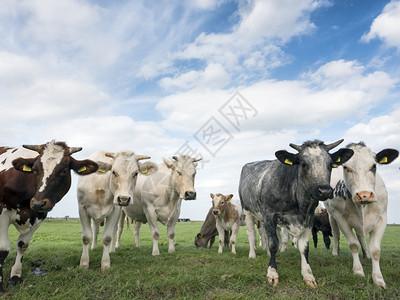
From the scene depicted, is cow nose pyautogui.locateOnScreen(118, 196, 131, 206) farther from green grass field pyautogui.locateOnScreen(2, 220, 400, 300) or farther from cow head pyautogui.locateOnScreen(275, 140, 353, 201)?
cow head pyautogui.locateOnScreen(275, 140, 353, 201)

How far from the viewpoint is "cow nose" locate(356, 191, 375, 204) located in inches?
235

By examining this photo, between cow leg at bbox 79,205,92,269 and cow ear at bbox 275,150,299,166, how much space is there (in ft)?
15.6

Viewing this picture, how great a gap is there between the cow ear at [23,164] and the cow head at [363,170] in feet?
21.5

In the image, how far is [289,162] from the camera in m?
6.62

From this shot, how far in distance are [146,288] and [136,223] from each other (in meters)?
6.50

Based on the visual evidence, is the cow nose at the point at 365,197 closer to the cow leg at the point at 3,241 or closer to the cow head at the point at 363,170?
the cow head at the point at 363,170

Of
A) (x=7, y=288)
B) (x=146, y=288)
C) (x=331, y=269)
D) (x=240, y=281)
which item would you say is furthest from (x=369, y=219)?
(x=7, y=288)

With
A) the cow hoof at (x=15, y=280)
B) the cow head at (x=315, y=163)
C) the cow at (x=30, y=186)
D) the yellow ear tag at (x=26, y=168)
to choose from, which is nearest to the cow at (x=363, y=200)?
the cow head at (x=315, y=163)

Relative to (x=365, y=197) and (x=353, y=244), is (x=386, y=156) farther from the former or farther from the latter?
(x=353, y=244)

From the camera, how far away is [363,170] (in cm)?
646

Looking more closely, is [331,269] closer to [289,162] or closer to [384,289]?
[384,289]

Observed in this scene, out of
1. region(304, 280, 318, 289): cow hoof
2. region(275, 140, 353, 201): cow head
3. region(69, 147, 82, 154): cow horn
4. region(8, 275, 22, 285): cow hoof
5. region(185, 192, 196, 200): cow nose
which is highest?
region(69, 147, 82, 154): cow horn

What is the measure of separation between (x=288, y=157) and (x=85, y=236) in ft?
16.3

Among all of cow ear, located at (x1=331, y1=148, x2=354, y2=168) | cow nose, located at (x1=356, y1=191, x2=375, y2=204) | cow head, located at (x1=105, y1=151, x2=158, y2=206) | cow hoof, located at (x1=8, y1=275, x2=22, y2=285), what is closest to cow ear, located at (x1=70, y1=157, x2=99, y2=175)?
cow head, located at (x1=105, y1=151, x2=158, y2=206)
